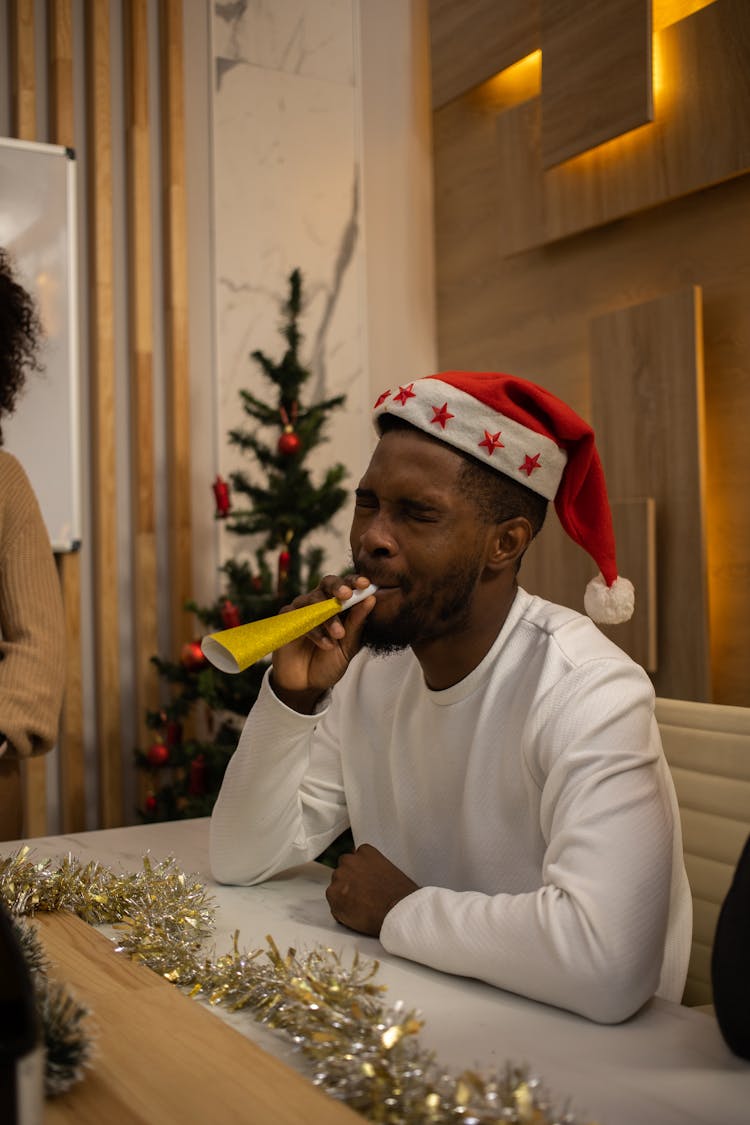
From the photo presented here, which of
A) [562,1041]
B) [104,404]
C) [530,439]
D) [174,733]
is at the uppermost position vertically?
[104,404]

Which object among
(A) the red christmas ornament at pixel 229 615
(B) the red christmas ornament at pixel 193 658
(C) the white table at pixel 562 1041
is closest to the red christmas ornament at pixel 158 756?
(B) the red christmas ornament at pixel 193 658

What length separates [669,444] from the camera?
9.03 feet

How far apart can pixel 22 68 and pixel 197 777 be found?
6.84 feet

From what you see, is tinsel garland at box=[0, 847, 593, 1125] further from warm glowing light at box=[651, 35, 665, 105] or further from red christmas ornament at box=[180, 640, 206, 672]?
warm glowing light at box=[651, 35, 665, 105]

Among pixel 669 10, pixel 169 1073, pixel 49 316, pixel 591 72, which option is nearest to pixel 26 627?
pixel 49 316

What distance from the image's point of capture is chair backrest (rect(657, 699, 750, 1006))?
4.71ft

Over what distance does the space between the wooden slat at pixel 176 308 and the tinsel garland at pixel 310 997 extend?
7.06 ft

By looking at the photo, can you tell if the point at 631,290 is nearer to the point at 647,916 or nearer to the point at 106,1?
the point at 106,1

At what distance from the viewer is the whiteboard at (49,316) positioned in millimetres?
3184

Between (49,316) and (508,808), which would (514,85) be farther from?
(508,808)

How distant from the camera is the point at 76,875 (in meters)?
1.27

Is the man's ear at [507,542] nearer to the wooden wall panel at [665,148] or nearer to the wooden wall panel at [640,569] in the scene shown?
the wooden wall panel at [640,569]

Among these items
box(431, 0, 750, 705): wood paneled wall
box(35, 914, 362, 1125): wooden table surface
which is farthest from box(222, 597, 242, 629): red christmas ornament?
box(35, 914, 362, 1125): wooden table surface

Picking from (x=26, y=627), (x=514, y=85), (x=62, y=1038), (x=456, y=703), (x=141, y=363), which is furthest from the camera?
(x=514, y=85)
